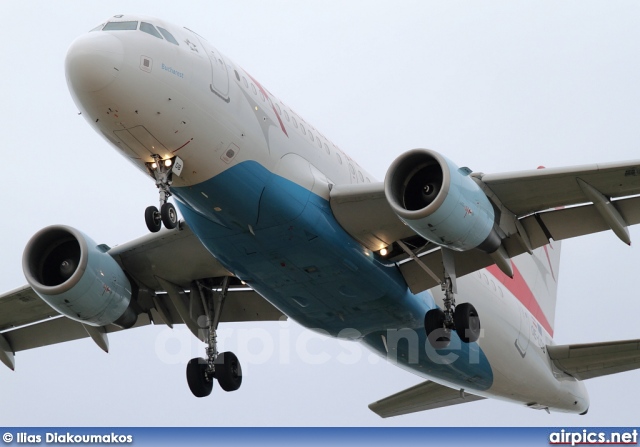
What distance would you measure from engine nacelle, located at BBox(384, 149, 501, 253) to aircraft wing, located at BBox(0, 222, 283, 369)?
17.5 ft

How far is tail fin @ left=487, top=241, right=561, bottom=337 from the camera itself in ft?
88.3

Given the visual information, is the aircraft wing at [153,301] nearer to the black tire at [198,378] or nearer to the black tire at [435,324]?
the black tire at [198,378]

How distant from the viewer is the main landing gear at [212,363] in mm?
23281

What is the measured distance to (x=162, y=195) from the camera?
59.1 ft

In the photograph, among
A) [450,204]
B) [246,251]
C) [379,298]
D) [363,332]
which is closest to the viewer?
[450,204]

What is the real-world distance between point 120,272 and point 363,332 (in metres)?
5.47

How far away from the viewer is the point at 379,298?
69.3 feet

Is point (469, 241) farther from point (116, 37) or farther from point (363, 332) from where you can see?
point (116, 37)

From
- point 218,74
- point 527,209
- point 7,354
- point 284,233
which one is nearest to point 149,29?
point 218,74

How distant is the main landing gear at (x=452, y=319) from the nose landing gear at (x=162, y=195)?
595cm

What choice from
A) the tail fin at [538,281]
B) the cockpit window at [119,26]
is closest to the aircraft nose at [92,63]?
the cockpit window at [119,26]

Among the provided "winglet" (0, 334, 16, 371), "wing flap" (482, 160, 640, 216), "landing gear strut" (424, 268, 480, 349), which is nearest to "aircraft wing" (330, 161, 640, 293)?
"wing flap" (482, 160, 640, 216)

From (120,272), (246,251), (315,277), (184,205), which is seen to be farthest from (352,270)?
(120,272)

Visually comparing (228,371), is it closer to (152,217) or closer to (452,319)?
(452,319)
